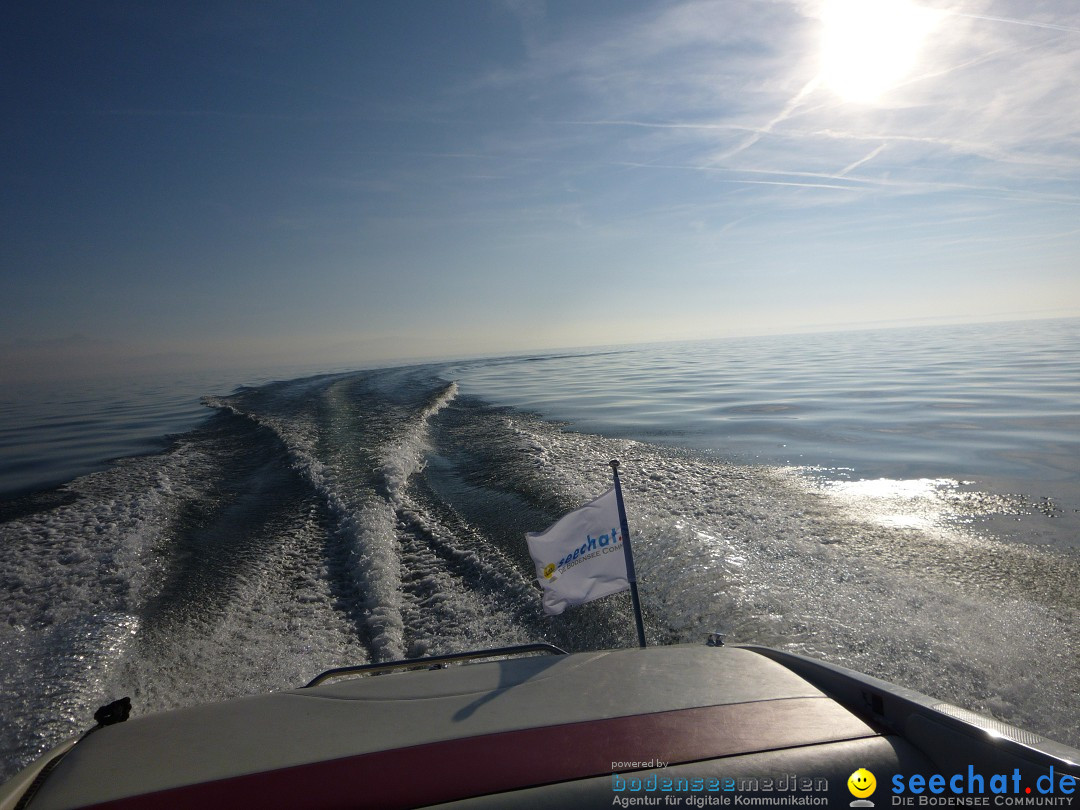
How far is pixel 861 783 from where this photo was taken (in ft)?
6.13

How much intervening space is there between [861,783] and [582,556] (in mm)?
1912

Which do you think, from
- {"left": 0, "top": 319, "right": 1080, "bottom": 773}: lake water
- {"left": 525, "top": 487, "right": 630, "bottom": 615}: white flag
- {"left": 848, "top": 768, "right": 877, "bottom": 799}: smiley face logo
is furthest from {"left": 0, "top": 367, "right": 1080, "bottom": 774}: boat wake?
{"left": 848, "top": 768, "right": 877, "bottom": 799}: smiley face logo

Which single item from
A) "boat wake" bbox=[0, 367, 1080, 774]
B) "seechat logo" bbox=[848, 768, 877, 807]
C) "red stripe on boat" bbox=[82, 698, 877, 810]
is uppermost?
"red stripe on boat" bbox=[82, 698, 877, 810]

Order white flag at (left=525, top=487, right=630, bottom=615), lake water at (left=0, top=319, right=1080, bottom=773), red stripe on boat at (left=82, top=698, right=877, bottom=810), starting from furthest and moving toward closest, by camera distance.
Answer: lake water at (left=0, top=319, right=1080, bottom=773)
white flag at (left=525, top=487, right=630, bottom=615)
red stripe on boat at (left=82, top=698, right=877, bottom=810)

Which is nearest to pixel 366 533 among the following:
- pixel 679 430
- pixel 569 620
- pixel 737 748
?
pixel 569 620

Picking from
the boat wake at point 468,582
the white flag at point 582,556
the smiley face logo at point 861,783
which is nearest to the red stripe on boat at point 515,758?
the smiley face logo at point 861,783

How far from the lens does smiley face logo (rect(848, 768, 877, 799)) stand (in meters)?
1.84

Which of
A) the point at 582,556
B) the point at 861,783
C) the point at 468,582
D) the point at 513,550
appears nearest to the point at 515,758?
the point at 861,783

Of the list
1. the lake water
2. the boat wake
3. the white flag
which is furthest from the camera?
the lake water

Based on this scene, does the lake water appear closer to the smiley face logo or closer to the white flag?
the white flag

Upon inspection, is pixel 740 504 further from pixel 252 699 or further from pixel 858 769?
pixel 252 699

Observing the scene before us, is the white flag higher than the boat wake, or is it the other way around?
the white flag

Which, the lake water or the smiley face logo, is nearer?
the smiley face logo

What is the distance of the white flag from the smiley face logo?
A: 1.63 m
